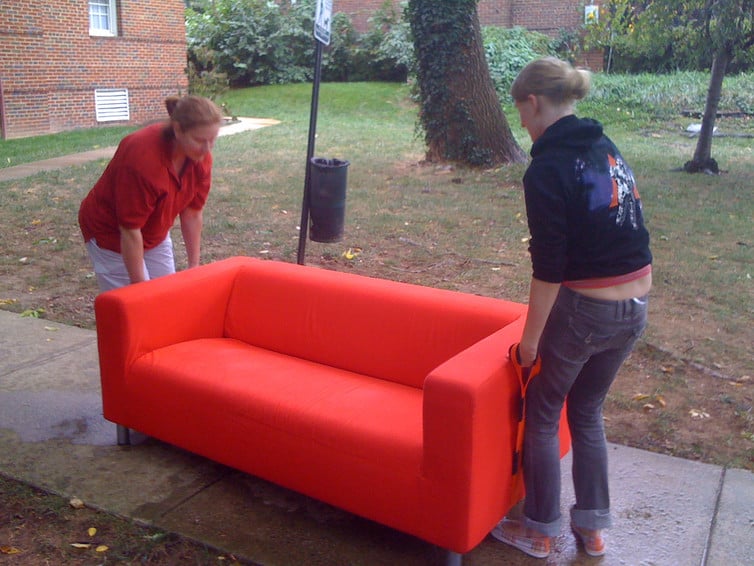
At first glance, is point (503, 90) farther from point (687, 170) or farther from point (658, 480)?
point (658, 480)

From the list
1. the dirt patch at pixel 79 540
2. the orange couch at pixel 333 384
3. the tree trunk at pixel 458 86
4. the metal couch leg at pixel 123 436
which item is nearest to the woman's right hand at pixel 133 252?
the orange couch at pixel 333 384

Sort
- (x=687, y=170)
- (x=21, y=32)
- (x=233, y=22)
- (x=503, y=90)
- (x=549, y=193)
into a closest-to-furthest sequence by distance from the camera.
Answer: (x=549, y=193), (x=687, y=170), (x=21, y=32), (x=503, y=90), (x=233, y=22)

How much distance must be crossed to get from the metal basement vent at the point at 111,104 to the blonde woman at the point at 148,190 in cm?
1497

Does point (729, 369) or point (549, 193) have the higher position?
point (549, 193)

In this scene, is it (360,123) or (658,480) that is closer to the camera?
(658,480)

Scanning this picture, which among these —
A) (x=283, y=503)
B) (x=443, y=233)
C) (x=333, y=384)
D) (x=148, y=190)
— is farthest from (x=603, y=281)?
(x=443, y=233)

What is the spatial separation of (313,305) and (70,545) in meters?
1.60

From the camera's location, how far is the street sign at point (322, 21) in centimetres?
527

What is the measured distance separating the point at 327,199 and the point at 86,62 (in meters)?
13.7

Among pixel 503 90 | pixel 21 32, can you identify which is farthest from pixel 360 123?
pixel 21 32

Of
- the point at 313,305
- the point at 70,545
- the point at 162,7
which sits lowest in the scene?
the point at 70,545

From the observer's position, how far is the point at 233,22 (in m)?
25.8

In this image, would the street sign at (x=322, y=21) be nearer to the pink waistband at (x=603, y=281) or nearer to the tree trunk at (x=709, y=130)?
the pink waistband at (x=603, y=281)

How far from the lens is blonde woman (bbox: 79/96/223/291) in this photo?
3.89m
